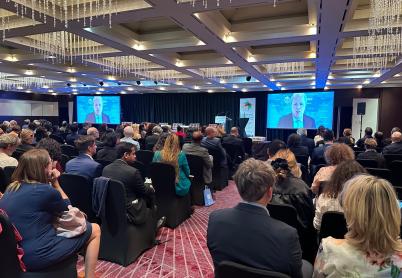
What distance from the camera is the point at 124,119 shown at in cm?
1736

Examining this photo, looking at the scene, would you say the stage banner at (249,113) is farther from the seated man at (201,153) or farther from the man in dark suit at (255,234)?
the man in dark suit at (255,234)

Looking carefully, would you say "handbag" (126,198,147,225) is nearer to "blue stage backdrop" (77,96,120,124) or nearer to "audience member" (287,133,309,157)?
"audience member" (287,133,309,157)

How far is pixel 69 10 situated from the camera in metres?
3.98

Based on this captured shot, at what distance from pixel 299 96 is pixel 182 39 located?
8.52 m

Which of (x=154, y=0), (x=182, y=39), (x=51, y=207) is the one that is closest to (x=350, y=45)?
(x=182, y=39)

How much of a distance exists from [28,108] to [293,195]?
17.6 metres

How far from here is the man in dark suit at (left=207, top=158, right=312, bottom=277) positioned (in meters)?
1.42

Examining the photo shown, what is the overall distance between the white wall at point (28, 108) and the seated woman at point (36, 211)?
1575cm

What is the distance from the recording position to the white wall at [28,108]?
1513 centimetres

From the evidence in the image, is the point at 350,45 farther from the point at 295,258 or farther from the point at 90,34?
the point at 295,258

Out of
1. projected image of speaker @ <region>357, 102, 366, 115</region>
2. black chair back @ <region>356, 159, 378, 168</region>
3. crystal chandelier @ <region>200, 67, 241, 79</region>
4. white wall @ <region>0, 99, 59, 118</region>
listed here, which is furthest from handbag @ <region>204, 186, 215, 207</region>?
white wall @ <region>0, 99, 59, 118</region>

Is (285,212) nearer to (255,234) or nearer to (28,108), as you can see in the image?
(255,234)

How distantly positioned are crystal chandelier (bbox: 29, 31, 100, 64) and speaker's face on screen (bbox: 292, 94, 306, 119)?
8.90m

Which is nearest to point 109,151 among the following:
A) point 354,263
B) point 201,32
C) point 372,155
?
point 201,32
